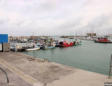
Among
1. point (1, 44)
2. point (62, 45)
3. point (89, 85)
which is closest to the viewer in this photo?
point (89, 85)

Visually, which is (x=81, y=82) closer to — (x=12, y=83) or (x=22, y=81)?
(x=22, y=81)

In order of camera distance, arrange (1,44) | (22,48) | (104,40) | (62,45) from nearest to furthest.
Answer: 1. (1,44)
2. (22,48)
3. (62,45)
4. (104,40)

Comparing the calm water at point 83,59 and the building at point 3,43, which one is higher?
the building at point 3,43

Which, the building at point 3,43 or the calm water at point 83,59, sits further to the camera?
the calm water at point 83,59

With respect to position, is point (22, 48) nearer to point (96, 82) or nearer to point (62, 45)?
point (62, 45)

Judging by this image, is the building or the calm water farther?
the calm water

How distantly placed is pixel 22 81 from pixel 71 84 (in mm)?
2198

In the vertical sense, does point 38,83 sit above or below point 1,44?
below

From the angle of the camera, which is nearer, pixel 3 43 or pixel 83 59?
pixel 3 43

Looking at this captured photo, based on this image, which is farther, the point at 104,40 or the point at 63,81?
the point at 104,40

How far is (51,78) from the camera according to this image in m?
5.12

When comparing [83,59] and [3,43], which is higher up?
[3,43]

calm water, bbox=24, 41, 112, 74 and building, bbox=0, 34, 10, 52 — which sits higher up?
building, bbox=0, 34, 10, 52

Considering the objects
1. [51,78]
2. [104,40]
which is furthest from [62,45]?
[104,40]
